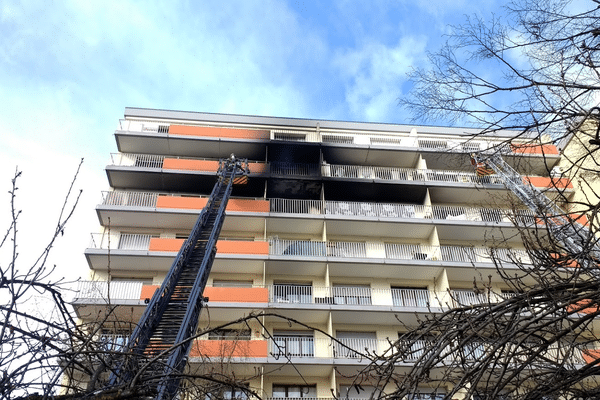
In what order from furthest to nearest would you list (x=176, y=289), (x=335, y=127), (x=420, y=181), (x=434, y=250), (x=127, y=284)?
(x=335, y=127)
(x=420, y=181)
(x=434, y=250)
(x=127, y=284)
(x=176, y=289)

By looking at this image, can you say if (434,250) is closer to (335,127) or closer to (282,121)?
(335,127)

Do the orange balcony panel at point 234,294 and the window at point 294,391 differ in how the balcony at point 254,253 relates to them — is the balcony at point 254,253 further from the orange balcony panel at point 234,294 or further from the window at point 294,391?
the window at point 294,391

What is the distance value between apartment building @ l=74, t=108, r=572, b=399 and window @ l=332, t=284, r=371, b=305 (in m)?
0.05

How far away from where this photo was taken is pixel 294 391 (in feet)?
61.0

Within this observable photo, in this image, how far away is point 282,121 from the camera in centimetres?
2773

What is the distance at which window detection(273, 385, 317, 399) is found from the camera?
60.3 feet

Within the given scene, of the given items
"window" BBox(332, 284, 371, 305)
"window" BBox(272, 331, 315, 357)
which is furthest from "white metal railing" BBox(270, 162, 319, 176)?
"window" BBox(272, 331, 315, 357)

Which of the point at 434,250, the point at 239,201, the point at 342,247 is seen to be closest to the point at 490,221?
the point at 434,250

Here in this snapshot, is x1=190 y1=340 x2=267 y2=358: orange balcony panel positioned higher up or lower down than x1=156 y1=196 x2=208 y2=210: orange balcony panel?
lower down

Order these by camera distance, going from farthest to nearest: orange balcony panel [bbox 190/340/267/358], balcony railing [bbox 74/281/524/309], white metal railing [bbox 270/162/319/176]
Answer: white metal railing [bbox 270/162/319/176]
balcony railing [bbox 74/281/524/309]
orange balcony panel [bbox 190/340/267/358]

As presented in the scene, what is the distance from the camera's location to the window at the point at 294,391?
724 inches

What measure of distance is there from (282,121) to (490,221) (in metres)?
12.4

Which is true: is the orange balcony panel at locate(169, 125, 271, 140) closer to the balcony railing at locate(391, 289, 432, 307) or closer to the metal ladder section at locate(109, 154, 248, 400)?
the metal ladder section at locate(109, 154, 248, 400)

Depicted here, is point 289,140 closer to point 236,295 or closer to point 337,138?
point 337,138
